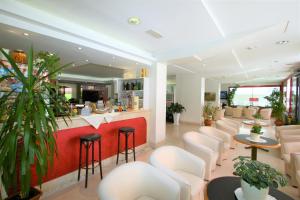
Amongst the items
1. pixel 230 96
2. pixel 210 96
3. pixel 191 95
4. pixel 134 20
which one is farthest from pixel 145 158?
pixel 230 96

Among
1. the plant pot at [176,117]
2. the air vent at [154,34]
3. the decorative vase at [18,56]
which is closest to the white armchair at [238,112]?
the plant pot at [176,117]

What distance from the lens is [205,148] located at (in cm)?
253

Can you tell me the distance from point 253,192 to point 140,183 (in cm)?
106

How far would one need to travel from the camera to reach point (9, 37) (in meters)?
2.81

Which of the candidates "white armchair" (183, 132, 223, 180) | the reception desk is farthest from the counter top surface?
"white armchair" (183, 132, 223, 180)

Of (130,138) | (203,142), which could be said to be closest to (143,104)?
(130,138)

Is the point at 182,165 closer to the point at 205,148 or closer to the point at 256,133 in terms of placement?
the point at 205,148

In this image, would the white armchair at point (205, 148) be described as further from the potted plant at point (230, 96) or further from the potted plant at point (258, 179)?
the potted plant at point (230, 96)

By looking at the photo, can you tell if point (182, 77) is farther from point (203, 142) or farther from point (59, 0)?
point (59, 0)

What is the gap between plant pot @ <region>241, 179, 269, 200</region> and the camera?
4.01 ft

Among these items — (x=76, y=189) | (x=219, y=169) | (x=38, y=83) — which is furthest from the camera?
(x=219, y=169)

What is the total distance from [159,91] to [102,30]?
2.36 meters

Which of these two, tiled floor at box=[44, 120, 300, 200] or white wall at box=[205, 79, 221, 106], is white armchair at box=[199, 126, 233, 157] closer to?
tiled floor at box=[44, 120, 300, 200]

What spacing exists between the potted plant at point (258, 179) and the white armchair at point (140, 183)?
605 mm
